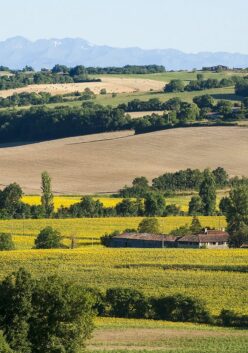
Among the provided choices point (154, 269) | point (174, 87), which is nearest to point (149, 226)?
point (154, 269)

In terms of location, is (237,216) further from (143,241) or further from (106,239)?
(106,239)

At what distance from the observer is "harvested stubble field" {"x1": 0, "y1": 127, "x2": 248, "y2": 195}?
110m

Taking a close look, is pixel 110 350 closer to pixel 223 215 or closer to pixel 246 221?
pixel 246 221

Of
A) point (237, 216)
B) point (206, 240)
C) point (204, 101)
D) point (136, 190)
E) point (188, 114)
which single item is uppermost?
point (204, 101)

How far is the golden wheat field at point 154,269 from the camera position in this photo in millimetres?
52438

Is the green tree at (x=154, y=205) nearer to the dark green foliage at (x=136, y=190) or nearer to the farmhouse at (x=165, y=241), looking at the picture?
the dark green foliage at (x=136, y=190)

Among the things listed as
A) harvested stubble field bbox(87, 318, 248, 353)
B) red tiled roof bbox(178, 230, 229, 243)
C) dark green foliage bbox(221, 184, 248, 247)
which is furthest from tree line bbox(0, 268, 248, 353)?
dark green foliage bbox(221, 184, 248, 247)

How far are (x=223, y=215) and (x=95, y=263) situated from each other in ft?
92.1

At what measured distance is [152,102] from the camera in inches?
6068

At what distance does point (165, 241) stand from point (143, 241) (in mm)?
1345

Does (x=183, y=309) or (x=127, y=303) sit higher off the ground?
(x=127, y=303)

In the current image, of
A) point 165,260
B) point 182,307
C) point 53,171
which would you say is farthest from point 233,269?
point 53,171

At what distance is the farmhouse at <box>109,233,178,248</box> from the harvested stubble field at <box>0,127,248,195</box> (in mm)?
30369

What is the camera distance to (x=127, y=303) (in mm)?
49188
